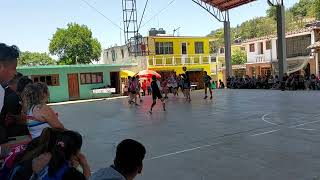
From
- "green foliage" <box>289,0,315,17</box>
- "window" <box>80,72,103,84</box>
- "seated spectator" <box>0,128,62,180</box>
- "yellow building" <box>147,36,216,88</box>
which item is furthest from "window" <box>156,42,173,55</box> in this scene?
"seated spectator" <box>0,128,62,180</box>

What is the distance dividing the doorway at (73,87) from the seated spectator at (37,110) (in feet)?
111

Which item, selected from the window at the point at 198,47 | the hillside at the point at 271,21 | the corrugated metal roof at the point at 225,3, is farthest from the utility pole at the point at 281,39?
the hillside at the point at 271,21

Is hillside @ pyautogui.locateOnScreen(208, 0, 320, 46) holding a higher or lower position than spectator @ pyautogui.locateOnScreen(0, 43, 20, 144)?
higher

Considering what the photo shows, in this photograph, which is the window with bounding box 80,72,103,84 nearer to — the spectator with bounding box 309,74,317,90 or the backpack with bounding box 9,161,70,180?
the spectator with bounding box 309,74,317,90

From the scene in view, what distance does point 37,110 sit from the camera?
3.76 m

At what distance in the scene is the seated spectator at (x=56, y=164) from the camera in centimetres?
290

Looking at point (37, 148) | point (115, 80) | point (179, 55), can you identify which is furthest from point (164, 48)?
point (37, 148)

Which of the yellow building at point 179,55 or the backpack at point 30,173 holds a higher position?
the yellow building at point 179,55

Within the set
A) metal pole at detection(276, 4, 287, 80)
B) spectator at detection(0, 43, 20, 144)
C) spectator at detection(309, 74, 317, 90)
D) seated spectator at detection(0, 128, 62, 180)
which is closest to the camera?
seated spectator at detection(0, 128, 62, 180)

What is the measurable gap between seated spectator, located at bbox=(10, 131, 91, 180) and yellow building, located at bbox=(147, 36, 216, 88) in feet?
134

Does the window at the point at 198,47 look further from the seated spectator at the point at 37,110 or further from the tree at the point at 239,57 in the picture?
the seated spectator at the point at 37,110

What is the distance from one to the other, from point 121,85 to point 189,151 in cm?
3202

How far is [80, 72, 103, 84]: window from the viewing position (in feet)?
124

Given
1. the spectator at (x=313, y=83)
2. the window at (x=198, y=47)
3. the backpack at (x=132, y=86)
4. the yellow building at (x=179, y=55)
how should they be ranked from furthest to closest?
the window at (x=198, y=47)
the yellow building at (x=179, y=55)
the spectator at (x=313, y=83)
the backpack at (x=132, y=86)
